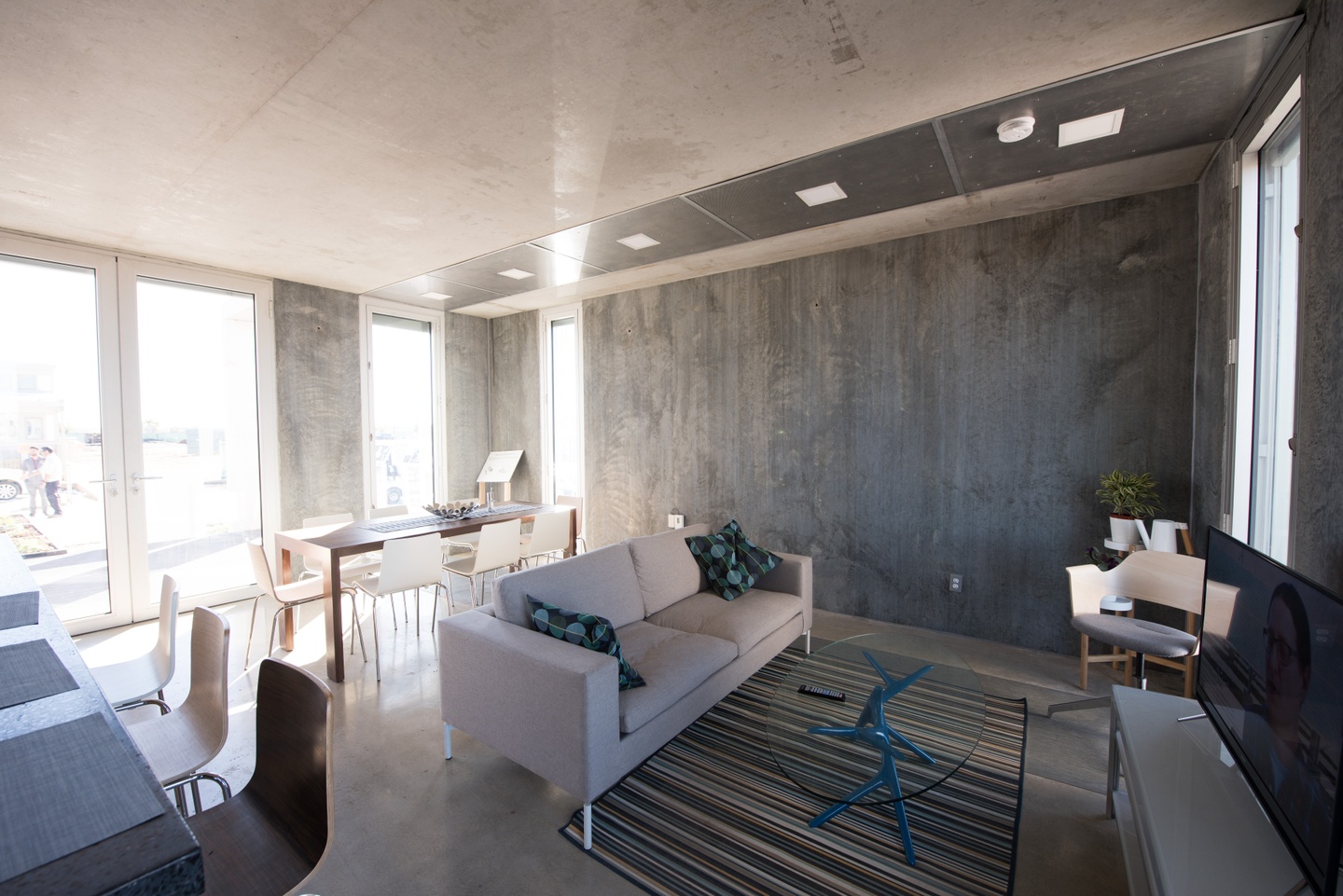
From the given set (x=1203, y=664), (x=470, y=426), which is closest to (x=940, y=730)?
(x=1203, y=664)

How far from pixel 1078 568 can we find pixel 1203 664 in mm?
1324

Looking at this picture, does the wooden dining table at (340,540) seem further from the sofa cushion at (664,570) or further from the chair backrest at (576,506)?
the sofa cushion at (664,570)

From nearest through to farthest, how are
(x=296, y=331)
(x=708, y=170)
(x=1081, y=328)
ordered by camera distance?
1. (x=708, y=170)
2. (x=1081, y=328)
3. (x=296, y=331)

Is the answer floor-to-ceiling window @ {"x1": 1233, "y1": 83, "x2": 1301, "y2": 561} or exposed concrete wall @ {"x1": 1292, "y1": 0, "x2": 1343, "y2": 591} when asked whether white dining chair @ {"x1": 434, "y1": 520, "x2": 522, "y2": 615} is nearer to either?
exposed concrete wall @ {"x1": 1292, "y1": 0, "x2": 1343, "y2": 591}

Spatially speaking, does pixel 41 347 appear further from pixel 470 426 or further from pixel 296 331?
pixel 470 426

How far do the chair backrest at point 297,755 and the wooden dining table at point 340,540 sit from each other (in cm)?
201

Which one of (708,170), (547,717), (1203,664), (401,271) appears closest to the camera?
(1203,664)

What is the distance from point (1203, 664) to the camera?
173 cm

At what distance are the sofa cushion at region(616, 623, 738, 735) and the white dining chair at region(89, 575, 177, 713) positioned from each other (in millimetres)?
1566

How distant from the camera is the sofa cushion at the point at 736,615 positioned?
2.91 m

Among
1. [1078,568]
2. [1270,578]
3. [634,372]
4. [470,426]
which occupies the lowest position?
[1078,568]

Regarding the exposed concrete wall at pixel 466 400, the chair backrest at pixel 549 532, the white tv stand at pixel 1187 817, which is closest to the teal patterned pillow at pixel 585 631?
the white tv stand at pixel 1187 817

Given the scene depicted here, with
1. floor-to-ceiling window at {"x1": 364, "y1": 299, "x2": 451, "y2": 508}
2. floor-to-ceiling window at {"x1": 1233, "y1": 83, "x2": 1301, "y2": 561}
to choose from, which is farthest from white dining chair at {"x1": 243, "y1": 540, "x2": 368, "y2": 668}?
floor-to-ceiling window at {"x1": 1233, "y1": 83, "x2": 1301, "y2": 561}

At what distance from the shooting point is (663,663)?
8.09ft
